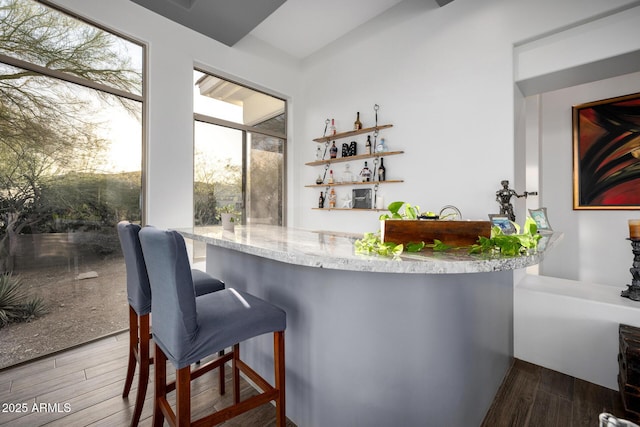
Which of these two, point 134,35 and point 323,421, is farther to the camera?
point 134,35

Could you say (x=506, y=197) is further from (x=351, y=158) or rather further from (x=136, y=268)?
(x=136, y=268)

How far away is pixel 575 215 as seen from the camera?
10.3ft

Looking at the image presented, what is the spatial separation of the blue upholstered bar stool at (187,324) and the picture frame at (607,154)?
3.49m

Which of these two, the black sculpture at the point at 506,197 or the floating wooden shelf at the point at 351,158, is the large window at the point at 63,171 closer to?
the floating wooden shelf at the point at 351,158

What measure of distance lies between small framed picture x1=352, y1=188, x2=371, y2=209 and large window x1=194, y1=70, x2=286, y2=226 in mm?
1199

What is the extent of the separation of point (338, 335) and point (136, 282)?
1.13 meters

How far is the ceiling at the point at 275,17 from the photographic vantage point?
9.14 ft

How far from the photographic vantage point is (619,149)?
110 inches

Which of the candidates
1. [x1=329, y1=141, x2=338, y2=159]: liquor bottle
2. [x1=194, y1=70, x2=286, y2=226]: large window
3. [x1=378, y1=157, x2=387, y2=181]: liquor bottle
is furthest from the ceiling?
[x1=378, y1=157, x2=387, y2=181]: liquor bottle

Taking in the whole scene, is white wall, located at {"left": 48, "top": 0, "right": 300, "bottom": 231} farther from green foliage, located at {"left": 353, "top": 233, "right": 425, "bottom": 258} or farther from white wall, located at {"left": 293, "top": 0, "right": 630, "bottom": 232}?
green foliage, located at {"left": 353, "top": 233, "right": 425, "bottom": 258}

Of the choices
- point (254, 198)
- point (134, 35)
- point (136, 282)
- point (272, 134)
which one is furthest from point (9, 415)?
point (272, 134)

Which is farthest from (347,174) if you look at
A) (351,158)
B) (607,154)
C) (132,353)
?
(132,353)

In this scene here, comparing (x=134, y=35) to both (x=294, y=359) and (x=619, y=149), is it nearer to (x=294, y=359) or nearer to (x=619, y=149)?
(x=294, y=359)

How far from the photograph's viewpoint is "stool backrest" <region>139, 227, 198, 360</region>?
3.32 feet
